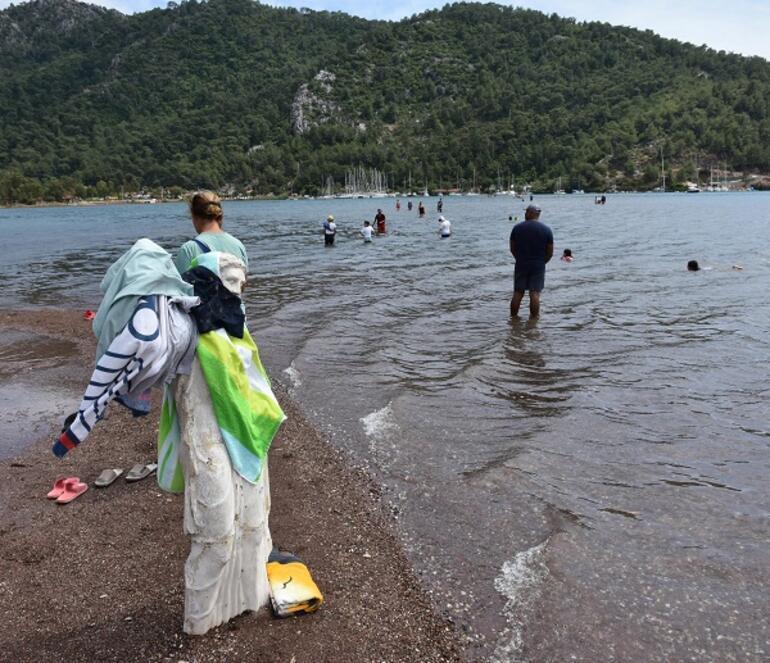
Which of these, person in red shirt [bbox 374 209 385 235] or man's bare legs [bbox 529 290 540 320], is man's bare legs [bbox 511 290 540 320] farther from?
person in red shirt [bbox 374 209 385 235]

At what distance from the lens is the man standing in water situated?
42.1 feet

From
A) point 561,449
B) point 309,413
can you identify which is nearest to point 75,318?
point 309,413

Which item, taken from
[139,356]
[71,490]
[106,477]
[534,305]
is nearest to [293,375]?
[106,477]

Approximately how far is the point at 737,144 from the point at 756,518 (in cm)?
21273

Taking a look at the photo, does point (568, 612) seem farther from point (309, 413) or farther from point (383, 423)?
point (309, 413)

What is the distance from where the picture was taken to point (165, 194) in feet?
627

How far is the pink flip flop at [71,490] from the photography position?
5.83 metres

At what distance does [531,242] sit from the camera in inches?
510

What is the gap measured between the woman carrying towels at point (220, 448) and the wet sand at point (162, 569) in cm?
43

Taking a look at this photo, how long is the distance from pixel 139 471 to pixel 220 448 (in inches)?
135

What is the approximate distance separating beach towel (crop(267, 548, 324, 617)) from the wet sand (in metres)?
0.07

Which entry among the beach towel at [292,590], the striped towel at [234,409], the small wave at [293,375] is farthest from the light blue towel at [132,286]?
the small wave at [293,375]

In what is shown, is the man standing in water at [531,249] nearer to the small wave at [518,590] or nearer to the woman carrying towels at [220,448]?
the small wave at [518,590]

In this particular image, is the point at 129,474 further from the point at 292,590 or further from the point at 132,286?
the point at 132,286
